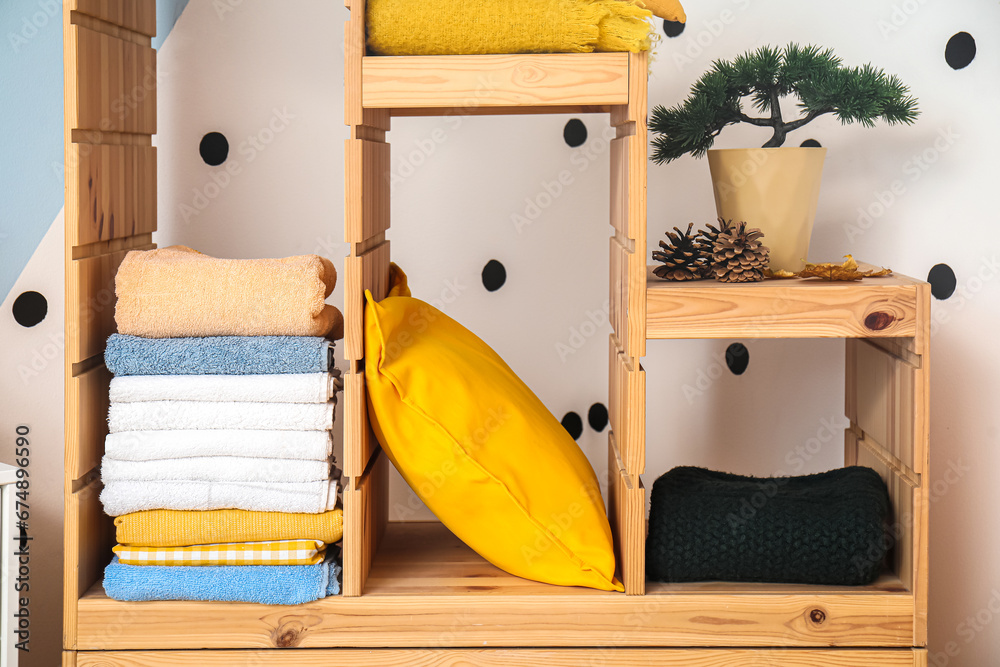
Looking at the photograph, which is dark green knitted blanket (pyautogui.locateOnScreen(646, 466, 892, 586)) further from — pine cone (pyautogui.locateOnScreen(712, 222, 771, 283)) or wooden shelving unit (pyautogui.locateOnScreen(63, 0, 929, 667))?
pine cone (pyautogui.locateOnScreen(712, 222, 771, 283))

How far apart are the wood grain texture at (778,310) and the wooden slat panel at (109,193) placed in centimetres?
85

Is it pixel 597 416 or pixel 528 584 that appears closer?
pixel 528 584

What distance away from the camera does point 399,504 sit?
182 cm

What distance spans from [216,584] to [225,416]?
248 mm

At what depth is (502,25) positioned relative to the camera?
4.03 ft

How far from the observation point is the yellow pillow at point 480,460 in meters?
1.29

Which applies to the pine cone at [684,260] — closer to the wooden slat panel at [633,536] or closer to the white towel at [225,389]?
the wooden slat panel at [633,536]

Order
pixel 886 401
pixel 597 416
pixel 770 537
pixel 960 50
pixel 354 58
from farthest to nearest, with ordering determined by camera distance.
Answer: pixel 597 416 → pixel 960 50 → pixel 886 401 → pixel 770 537 → pixel 354 58

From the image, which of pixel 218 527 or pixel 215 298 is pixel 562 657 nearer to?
pixel 218 527

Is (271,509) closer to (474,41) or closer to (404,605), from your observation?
(404,605)

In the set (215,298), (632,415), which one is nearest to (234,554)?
(215,298)

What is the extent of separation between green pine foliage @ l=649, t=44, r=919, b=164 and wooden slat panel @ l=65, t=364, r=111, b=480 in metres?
0.99

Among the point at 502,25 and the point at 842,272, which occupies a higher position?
the point at 502,25

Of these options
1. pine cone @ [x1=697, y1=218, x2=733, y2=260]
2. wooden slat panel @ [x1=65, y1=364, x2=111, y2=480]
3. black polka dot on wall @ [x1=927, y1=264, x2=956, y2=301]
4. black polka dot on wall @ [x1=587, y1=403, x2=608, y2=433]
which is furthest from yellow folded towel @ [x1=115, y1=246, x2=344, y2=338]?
black polka dot on wall @ [x1=927, y1=264, x2=956, y2=301]
